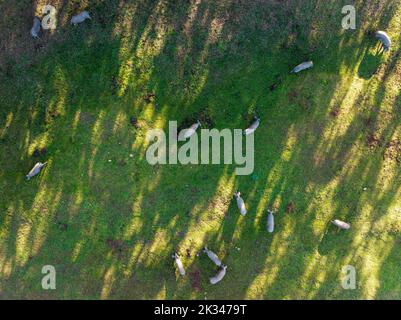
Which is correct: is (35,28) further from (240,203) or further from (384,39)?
(384,39)

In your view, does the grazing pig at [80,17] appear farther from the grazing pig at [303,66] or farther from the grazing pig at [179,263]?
the grazing pig at [179,263]

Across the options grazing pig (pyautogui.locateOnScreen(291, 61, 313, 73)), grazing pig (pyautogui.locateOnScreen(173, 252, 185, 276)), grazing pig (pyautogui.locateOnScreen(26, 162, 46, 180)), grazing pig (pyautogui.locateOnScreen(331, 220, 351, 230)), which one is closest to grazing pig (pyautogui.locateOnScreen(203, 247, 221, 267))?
grazing pig (pyautogui.locateOnScreen(173, 252, 185, 276))

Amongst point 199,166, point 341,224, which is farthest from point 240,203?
point 341,224

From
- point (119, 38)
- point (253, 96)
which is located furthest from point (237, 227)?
point (119, 38)

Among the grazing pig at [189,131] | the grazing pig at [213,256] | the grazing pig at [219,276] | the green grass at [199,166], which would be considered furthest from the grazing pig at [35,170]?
the grazing pig at [219,276]

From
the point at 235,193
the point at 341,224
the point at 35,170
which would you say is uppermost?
the point at 35,170
